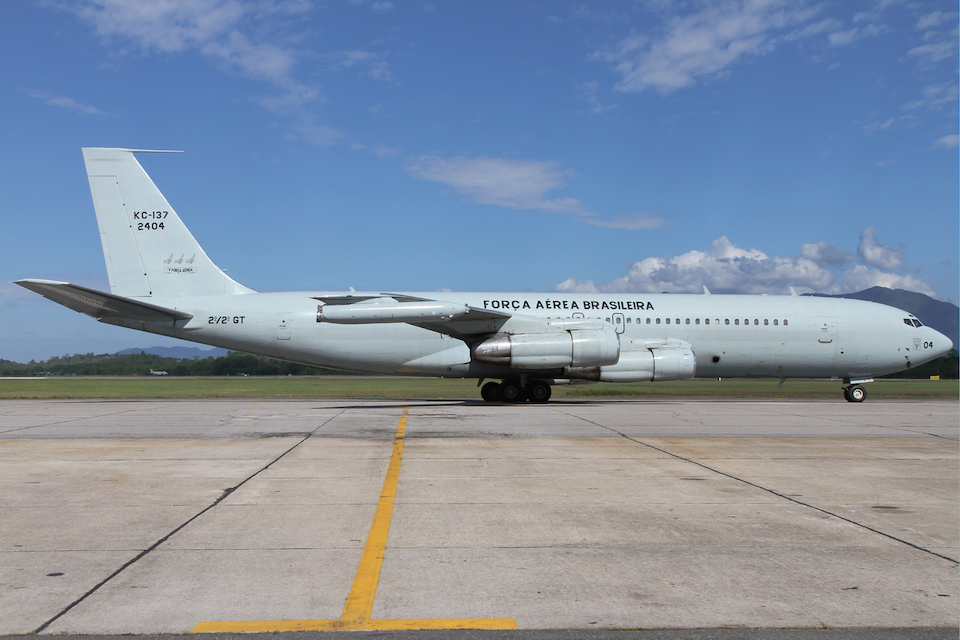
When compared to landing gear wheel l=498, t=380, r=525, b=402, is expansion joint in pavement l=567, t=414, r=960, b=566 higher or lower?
lower

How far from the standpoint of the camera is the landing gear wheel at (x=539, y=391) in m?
20.7

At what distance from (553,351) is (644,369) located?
300cm

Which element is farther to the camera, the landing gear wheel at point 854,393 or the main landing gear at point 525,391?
the landing gear wheel at point 854,393

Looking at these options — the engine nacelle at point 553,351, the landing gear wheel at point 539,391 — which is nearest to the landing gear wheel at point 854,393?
the engine nacelle at point 553,351

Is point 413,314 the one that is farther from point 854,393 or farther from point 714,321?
point 854,393

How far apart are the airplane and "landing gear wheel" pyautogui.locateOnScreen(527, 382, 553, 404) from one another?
0.03 meters

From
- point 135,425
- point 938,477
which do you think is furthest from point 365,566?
point 135,425

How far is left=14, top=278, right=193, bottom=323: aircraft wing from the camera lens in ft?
55.4

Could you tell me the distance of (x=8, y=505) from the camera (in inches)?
242

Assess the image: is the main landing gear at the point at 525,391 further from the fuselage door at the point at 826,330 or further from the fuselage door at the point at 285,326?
the fuselage door at the point at 826,330

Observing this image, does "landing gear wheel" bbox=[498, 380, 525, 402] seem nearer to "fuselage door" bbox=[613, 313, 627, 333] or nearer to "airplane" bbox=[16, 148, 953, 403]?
"airplane" bbox=[16, 148, 953, 403]

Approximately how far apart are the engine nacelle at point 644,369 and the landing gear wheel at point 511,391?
1.79m

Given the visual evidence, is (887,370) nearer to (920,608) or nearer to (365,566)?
(920,608)

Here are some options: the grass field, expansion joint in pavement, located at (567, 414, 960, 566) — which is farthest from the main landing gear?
expansion joint in pavement, located at (567, 414, 960, 566)
